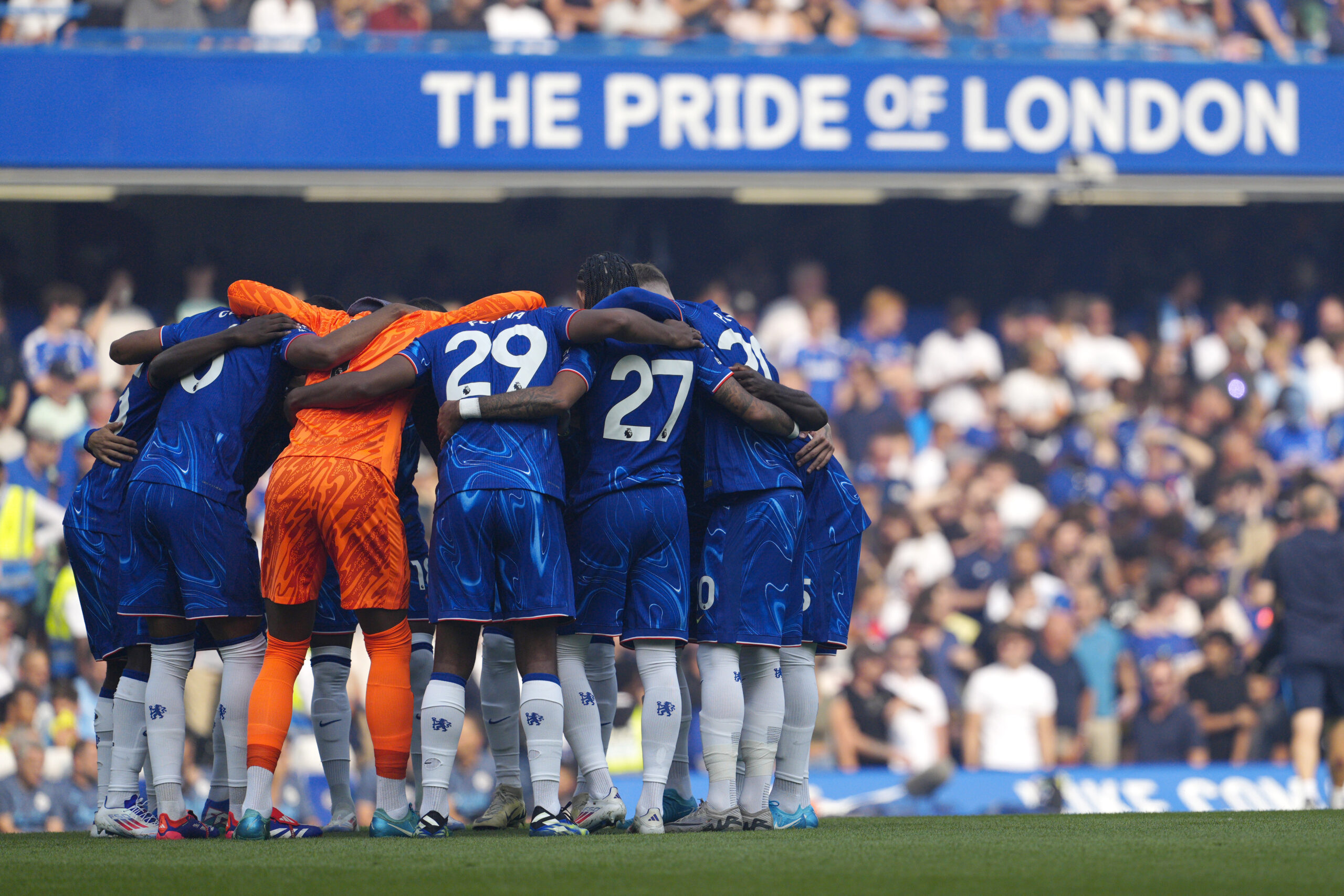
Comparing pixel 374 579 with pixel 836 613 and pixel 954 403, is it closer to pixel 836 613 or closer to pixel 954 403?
pixel 836 613

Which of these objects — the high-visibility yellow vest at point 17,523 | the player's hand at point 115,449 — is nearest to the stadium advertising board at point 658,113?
the high-visibility yellow vest at point 17,523

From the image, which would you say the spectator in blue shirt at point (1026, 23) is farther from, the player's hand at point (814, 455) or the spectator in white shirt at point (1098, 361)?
the player's hand at point (814, 455)

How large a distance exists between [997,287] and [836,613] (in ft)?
27.5

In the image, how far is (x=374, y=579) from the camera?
4816 millimetres

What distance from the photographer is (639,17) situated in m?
11.9

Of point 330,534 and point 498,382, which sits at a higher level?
point 498,382

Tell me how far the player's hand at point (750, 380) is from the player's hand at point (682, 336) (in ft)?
0.63

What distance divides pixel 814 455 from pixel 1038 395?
710cm

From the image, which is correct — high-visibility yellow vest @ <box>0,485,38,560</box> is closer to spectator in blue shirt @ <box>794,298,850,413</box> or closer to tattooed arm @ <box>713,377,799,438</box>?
spectator in blue shirt @ <box>794,298,850,413</box>

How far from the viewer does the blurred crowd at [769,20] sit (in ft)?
36.0

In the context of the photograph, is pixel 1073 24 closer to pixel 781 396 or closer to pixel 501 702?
pixel 781 396

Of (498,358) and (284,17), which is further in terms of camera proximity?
(284,17)

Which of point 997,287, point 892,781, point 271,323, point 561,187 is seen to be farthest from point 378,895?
point 997,287

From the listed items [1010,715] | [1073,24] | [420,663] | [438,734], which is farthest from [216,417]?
[1073,24]
